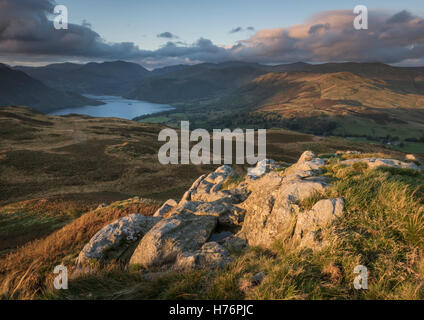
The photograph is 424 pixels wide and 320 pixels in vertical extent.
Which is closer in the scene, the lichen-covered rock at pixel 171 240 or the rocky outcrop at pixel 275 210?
the rocky outcrop at pixel 275 210

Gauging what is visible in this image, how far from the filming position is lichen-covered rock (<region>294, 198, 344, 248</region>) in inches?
254

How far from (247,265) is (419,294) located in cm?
341

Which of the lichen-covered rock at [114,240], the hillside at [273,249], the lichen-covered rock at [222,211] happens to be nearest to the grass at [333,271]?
the hillside at [273,249]

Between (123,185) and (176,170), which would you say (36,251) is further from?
(176,170)

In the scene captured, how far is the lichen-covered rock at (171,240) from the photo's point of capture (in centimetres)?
802

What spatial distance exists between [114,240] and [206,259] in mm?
5477

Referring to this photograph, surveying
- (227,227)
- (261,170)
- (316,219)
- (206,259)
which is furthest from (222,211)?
(261,170)

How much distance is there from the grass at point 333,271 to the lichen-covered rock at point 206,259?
31.4 inches

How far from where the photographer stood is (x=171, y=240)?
8.48 meters

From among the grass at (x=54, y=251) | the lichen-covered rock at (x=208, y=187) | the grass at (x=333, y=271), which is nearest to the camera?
the grass at (x=333, y=271)

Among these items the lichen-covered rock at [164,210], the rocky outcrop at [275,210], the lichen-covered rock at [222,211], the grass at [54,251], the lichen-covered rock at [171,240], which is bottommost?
the grass at [54,251]

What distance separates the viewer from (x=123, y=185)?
137 ft

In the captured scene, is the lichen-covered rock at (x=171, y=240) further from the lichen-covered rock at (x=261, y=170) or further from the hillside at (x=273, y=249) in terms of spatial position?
the lichen-covered rock at (x=261, y=170)
